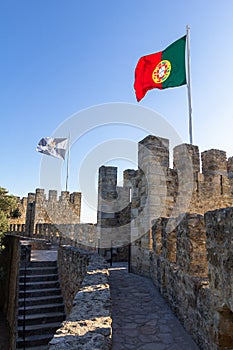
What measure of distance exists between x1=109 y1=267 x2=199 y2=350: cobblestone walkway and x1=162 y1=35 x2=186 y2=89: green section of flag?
6873 mm

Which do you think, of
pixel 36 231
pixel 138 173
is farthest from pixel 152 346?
pixel 36 231

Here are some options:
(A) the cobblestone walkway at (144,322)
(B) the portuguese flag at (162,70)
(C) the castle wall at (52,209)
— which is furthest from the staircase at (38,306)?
(C) the castle wall at (52,209)

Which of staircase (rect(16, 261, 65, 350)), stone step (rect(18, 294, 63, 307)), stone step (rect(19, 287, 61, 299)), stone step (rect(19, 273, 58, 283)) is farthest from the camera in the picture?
stone step (rect(19, 273, 58, 283))

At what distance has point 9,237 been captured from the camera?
53.3 feet

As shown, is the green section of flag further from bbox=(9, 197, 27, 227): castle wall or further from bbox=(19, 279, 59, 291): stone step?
bbox=(9, 197, 27, 227): castle wall

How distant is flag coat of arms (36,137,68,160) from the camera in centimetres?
1907

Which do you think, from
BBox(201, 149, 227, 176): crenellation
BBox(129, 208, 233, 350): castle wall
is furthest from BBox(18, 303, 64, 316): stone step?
BBox(201, 149, 227, 176): crenellation

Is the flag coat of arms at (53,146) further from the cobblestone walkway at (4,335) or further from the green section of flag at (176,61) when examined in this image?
the green section of flag at (176,61)

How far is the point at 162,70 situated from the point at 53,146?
38.6ft

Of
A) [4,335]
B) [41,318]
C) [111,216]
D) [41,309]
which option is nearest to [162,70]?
[111,216]

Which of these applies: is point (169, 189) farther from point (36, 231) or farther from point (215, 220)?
point (36, 231)

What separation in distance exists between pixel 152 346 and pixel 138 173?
535 centimetres

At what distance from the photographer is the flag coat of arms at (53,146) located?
19.1 m

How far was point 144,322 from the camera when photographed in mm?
4207
